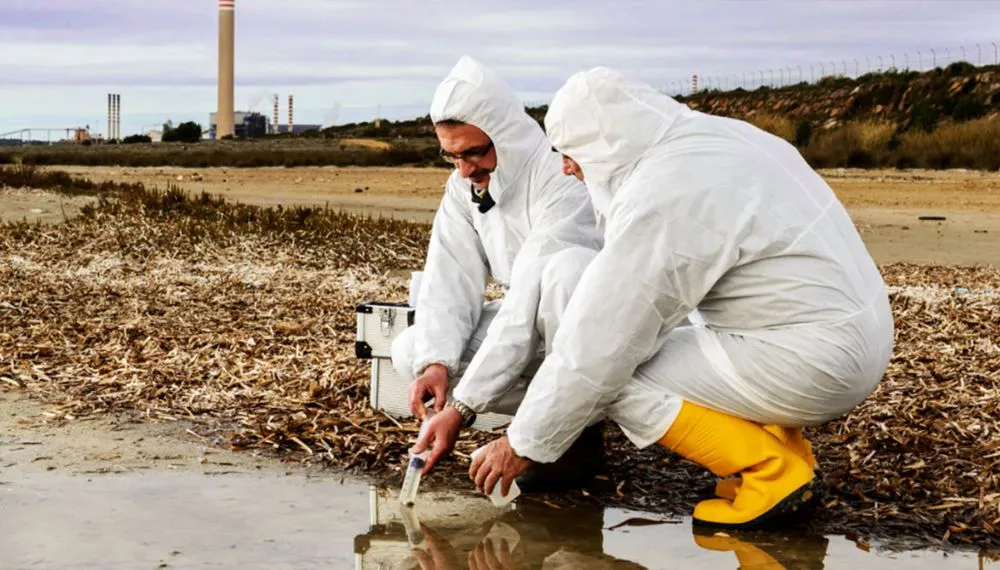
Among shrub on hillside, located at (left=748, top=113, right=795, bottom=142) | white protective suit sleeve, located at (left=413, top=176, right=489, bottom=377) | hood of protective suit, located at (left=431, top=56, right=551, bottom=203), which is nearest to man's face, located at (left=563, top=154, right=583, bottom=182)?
hood of protective suit, located at (left=431, top=56, right=551, bottom=203)

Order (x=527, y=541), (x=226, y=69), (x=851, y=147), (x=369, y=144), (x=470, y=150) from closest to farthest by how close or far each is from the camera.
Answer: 1. (x=527, y=541)
2. (x=470, y=150)
3. (x=851, y=147)
4. (x=369, y=144)
5. (x=226, y=69)

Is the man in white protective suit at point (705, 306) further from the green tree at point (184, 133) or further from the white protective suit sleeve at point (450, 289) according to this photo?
the green tree at point (184, 133)

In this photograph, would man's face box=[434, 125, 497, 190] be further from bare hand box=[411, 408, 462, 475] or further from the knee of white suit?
bare hand box=[411, 408, 462, 475]

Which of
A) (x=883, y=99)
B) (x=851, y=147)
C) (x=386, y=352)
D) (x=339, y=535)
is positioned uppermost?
(x=883, y=99)

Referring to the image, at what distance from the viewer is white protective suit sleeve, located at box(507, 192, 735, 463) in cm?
352

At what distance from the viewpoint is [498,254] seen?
4.54 metres

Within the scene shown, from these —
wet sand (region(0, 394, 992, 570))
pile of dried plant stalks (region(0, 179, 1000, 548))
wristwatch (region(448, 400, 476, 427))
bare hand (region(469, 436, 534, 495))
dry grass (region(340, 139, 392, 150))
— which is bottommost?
wet sand (region(0, 394, 992, 570))

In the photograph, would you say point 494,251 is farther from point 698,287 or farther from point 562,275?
point 698,287

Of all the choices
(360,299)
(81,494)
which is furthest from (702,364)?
(360,299)

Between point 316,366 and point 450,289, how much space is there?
1768 millimetres

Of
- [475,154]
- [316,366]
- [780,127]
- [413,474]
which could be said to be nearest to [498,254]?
Result: [475,154]

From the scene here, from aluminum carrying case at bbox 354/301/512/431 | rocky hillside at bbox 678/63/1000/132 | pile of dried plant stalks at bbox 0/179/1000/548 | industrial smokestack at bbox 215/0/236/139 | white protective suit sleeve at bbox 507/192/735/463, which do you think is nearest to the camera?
white protective suit sleeve at bbox 507/192/735/463

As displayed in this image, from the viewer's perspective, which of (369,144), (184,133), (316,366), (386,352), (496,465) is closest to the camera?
(496,465)

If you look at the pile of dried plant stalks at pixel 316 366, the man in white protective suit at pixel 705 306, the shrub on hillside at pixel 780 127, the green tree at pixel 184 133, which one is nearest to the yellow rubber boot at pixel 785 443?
the man in white protective suit at pixel 705 306
